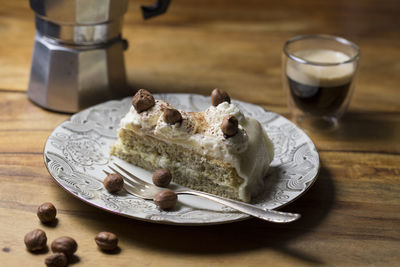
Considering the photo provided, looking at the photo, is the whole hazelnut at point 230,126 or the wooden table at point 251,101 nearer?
the wooden table at point 251,101

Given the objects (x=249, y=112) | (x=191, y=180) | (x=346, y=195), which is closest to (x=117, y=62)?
(x=249, y=112)

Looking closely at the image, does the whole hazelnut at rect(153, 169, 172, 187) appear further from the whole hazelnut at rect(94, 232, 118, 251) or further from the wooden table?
the whole hazelnut at rect(94, 232, 118, 251)

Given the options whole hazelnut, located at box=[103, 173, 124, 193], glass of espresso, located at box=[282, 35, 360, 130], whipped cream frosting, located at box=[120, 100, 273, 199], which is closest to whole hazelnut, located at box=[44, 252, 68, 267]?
whole hazelnut, located at box=[103, 173, 124, 193]

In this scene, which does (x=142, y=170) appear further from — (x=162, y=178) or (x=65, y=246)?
(x=65, y=246)

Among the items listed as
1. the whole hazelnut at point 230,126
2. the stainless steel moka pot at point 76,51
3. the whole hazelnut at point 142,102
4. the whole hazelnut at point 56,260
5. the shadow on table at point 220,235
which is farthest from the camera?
the stainless steel moka pot at point 76,51

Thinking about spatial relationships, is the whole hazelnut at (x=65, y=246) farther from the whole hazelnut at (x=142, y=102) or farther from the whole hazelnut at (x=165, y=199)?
the whole hazelnut at (x=142, y=102)

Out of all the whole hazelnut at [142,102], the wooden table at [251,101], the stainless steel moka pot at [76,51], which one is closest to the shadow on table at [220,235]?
the wooden table at [251,101]

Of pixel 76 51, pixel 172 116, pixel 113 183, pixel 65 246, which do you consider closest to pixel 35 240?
pixel 65 246

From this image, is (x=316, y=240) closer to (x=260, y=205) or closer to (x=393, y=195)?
(x=260, y=205)
